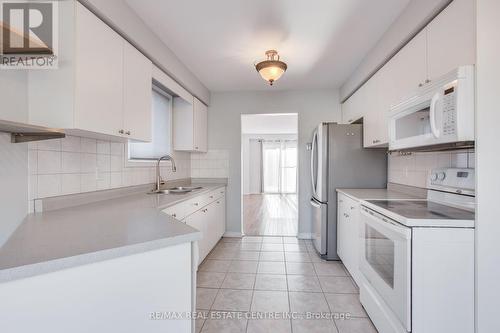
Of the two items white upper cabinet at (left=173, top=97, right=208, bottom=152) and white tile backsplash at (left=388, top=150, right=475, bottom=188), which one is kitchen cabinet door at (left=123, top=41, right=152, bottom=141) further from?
white tile backsplash at (left=388, top=150, right=475, bottom=188)

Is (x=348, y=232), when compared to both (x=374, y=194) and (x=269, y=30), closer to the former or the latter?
(x=374, y=194)

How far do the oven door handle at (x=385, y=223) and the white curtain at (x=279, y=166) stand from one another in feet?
23.8

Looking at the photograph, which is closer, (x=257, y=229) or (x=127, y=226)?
(x=127, y=226)

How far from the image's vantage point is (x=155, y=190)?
8.93 ft

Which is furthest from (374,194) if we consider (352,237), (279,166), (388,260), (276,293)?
(279,166)

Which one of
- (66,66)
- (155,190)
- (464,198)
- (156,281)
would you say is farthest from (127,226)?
(464,198)

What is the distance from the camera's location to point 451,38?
1.44 metres

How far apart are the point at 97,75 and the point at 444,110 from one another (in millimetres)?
2040

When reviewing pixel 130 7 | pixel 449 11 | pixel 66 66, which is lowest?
pixel 66 66

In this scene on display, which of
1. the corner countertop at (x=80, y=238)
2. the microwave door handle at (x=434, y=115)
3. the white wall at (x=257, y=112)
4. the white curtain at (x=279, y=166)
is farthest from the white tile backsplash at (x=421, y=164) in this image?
the white curtain at (x=279, y=166)

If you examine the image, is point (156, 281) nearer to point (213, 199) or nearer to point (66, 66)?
point (66, 66)

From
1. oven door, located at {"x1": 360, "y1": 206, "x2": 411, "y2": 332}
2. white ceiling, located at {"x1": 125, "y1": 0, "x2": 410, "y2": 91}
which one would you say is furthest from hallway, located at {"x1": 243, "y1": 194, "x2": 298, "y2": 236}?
white ceiling, located at {"x1": 125, "y1": 0, "x2": 410, "y2": 91}

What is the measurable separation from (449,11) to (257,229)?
3670 millimetres

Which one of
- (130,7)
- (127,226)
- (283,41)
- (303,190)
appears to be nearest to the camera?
(127,226)
